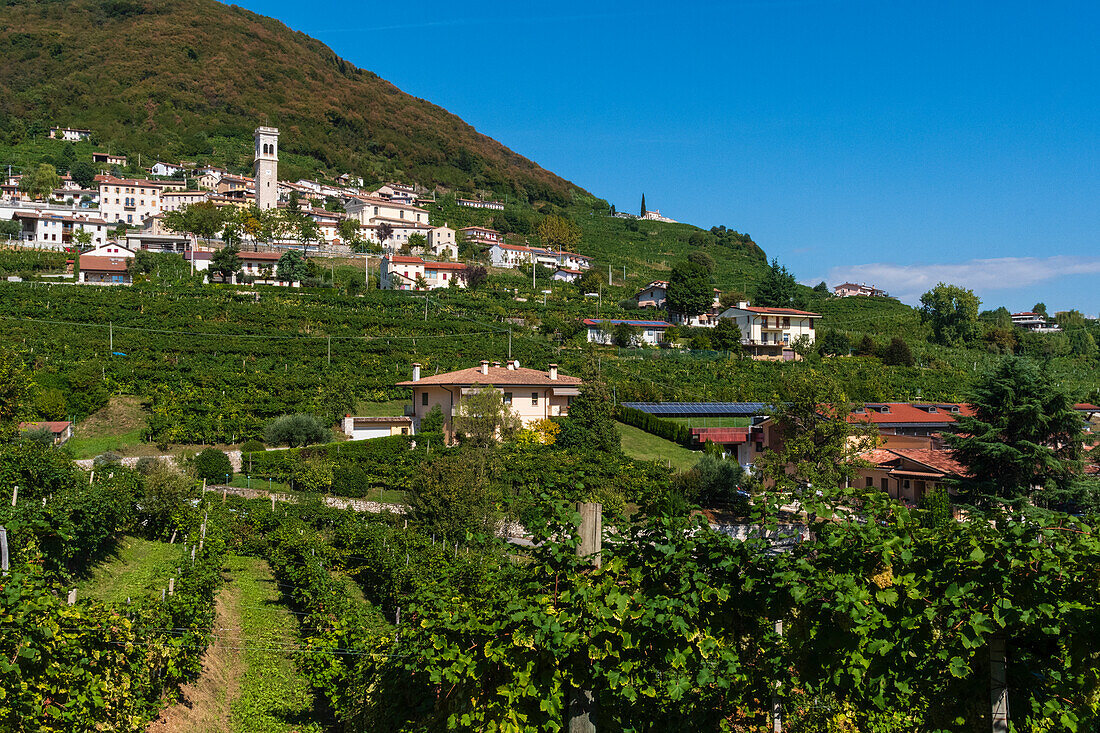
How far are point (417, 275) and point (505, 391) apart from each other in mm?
34444

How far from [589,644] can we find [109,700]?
16.2 feet

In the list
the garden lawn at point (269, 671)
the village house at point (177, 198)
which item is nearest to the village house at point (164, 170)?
the village house at point (177, 198)

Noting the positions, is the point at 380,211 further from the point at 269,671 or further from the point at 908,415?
the point at 269,671

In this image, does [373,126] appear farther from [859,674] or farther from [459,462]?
[859,674]

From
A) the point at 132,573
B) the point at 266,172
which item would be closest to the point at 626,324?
the point at 132,573

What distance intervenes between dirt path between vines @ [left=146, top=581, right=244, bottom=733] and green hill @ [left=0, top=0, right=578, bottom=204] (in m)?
123

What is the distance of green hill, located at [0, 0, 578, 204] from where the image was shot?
440ft

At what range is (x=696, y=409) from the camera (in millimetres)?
40594

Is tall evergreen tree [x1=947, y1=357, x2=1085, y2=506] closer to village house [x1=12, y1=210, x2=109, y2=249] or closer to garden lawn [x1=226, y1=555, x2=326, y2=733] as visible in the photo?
garden lawn [x1=226, y1=555, x2=326, y2=733]

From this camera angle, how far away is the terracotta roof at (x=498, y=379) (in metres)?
34.4

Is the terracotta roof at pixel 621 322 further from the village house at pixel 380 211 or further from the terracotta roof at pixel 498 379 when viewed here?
the village house at pixel 380 211

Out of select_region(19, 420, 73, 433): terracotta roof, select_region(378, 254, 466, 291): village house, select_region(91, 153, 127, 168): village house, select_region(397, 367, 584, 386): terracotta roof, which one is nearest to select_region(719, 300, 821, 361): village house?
select_region(378, 254, 466, 291): village house

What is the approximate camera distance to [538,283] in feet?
251

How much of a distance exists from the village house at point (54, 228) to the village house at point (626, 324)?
52.4 metres
